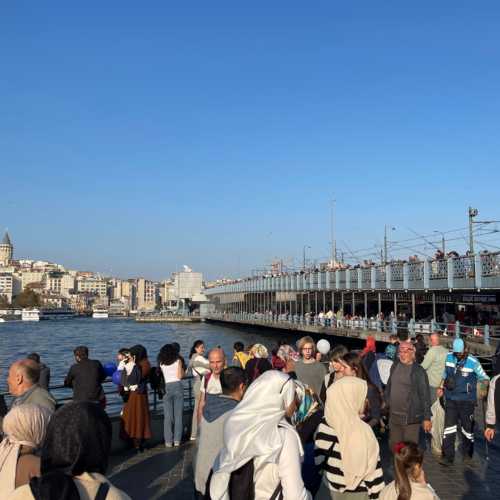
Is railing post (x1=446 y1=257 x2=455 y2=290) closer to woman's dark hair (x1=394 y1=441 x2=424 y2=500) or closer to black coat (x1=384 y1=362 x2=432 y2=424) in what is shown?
black coat (x1=384 y1=362 x2=432 y2=424)

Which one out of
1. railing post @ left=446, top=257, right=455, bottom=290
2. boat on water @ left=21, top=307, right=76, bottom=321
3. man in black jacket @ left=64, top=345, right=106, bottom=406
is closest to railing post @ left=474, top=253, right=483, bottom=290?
railing post @ left=446, top=257, right=455, bottom=290

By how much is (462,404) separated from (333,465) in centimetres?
414

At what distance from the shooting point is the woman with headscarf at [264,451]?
2.91m

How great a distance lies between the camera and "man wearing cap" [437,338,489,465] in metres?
7.36

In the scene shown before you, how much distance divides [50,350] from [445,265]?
36.0 metres

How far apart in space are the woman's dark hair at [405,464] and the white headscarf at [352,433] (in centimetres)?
36

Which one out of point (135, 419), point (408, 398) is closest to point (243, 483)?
point (408, 398)

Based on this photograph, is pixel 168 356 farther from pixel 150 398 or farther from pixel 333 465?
pixel 150 398

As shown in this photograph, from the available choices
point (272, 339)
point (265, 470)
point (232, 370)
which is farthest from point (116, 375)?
point (272, 339)

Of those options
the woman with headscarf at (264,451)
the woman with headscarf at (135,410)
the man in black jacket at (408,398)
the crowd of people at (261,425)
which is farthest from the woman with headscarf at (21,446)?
the woman with headscarf at (135,410)

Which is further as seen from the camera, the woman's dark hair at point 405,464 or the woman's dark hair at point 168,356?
the woman's dark hair at point 168,356

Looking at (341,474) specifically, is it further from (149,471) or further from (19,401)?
(149,471)

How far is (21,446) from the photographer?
107 inches

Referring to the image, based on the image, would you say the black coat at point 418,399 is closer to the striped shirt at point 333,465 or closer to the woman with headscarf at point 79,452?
the striped shirt at point 333,465
